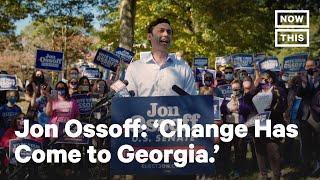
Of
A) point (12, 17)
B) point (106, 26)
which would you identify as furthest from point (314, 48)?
point (12, 17)

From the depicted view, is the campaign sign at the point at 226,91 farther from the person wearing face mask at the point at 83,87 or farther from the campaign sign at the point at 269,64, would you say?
the person wearing face mask at the point at 83,87

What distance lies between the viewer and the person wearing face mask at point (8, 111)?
9.58 m

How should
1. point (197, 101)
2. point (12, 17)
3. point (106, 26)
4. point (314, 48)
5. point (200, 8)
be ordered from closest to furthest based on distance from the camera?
point (197, 101) < point (200, 8) < point (12, 17) < point (106, 26) < point (314, 48)

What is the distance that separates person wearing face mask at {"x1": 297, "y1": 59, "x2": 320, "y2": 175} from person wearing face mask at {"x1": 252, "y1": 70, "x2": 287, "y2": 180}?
1031 mm

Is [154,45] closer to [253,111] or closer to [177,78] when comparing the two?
[177,78]

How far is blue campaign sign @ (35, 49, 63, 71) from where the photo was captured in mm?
10609

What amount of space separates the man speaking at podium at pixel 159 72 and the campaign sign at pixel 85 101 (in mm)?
5426

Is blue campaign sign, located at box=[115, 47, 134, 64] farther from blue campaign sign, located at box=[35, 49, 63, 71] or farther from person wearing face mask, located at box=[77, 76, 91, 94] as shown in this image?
blue campaign sign, located at box=[35, 49, 63, 71]

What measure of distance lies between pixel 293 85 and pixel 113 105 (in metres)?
6.79

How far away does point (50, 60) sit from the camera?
35.2ft

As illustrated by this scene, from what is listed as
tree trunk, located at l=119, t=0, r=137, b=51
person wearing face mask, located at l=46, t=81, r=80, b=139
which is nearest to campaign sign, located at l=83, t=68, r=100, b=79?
tree trunk, located at l=119, t=0, r=137, b=51

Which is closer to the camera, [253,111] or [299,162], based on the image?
[253,111]

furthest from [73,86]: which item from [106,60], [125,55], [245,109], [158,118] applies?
[158,118]

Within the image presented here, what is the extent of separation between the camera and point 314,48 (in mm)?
52969
